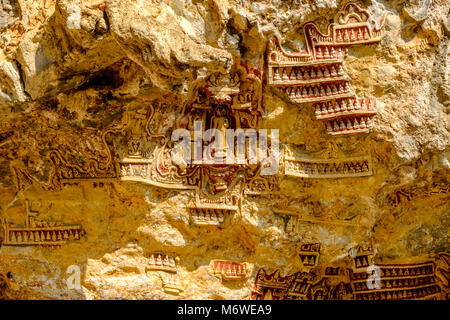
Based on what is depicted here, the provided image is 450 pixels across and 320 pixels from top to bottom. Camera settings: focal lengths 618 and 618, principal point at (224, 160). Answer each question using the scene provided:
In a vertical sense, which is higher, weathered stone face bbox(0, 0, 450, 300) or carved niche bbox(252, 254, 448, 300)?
weathered stone face bbox(0, 0, 450, 300)

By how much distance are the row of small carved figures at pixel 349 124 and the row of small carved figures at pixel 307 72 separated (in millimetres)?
274

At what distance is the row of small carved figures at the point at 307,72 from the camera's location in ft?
11.8

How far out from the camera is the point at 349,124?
12.0 feet

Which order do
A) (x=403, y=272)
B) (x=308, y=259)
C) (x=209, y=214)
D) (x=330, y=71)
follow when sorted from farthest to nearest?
1. (x=403, y=272)
2. (x=308, y=259)
3. (x=209, y=214)
4. (x=330, y=71)

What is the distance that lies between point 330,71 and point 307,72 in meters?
0.13

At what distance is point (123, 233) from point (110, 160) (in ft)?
1.69

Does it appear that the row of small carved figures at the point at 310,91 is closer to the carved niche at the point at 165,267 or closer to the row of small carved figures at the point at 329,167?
the row of small carved figures at the point at 329,167

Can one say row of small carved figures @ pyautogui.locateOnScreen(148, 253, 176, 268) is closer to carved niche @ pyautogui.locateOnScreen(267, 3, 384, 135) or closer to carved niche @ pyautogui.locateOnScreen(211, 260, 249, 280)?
carved niche @ pyautogui.locateOnScreen(211, 260, 249, 280)

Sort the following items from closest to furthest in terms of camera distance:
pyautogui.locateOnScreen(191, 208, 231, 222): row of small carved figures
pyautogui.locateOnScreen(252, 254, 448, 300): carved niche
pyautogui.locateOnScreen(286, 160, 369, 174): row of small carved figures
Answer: pyautogui.locateOnScreen(286, 160, 369, 174): row of small carved figures → pyautogui.locateOnScreen(191, 208, 231, 222): row of small carved figures → pyautogui.locateOnScreen(252, 254, 448, 300): carved niche

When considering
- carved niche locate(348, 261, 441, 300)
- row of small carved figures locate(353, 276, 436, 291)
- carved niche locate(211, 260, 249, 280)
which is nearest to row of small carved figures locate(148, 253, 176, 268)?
carved niche locate(211, 260, 249, 280)

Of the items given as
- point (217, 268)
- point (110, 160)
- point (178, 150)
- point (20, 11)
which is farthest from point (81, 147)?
point (217, 268)

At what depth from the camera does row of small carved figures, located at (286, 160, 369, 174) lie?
3768 mm

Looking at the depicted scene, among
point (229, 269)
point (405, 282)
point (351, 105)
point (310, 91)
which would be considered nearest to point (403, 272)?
point (405, 282)

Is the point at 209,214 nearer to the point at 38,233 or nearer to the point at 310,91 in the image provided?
the point at 310,91
